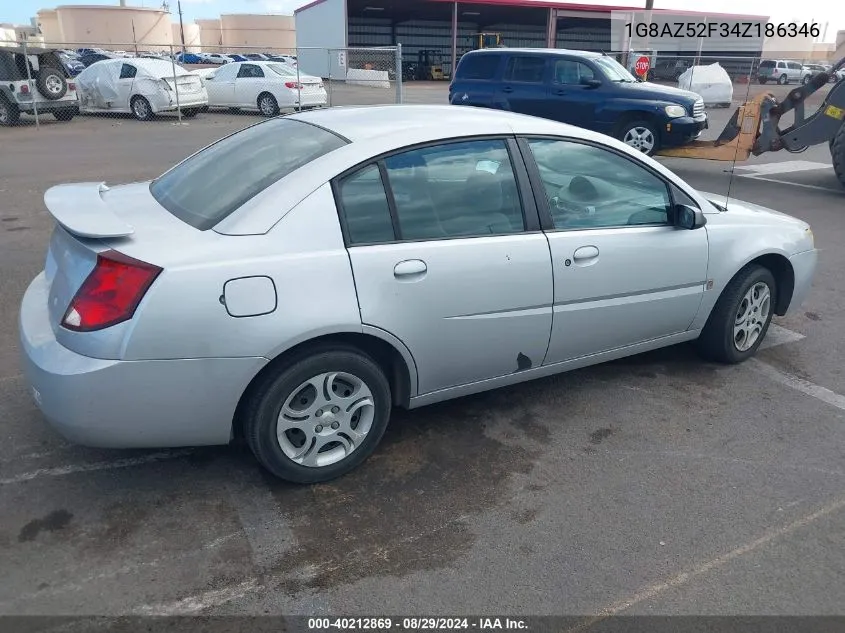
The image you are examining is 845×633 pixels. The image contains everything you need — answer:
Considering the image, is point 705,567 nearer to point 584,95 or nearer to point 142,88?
point 584,95

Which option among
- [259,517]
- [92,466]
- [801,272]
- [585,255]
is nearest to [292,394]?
[259,517]

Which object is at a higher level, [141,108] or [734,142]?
[141,108]

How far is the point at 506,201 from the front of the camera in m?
3.51

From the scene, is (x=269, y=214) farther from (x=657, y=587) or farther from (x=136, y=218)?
(x=657, y=587)

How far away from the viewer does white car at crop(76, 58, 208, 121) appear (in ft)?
59.2

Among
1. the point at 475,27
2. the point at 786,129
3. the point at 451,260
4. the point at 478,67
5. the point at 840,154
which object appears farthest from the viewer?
the point at 475,27

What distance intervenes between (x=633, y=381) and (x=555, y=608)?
2.10 meters

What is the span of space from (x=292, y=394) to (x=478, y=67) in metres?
11.9

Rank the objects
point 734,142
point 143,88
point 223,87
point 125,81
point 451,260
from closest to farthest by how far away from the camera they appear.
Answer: point 451,260
point 734,142
point 143,88
point 125,81
point 223,87

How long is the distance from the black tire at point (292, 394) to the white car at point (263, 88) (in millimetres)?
16890

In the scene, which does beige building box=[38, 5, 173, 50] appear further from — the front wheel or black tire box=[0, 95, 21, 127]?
the front wheel

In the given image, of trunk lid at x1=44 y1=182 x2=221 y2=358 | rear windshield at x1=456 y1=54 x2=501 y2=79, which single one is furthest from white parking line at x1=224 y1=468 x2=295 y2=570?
rear windshield at x1=456 y1=54 x2=501 y2=79

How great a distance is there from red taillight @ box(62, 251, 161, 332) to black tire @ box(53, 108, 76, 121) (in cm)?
1757

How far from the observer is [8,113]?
16625 mm
